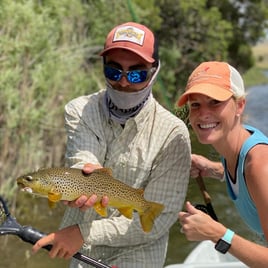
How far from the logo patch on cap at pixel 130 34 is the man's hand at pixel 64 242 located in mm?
923

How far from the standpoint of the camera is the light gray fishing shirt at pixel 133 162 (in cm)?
294

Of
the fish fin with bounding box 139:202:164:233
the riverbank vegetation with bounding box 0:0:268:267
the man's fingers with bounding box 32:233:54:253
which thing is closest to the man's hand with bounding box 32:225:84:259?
the man's fingers with bounding box 32:233:54:253

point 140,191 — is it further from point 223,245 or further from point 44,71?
point 44,71

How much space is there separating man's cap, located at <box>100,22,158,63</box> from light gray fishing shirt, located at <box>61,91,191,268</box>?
281mm

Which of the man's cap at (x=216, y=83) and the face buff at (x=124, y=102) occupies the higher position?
the man's cap at (x=216, y=83)

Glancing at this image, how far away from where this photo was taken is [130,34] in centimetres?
285

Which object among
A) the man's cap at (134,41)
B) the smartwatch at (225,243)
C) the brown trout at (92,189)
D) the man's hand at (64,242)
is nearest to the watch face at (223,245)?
the smartwatch at (225,243)

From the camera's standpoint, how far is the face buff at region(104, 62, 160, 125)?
295 centimetres

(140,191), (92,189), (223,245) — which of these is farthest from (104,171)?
(223,245)

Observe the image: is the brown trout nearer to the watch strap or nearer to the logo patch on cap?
the watch strap

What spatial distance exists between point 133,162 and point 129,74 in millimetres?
432

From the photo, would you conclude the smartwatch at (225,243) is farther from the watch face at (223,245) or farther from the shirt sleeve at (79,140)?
the shirt sleeve at (79,140)

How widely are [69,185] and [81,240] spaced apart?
36 centimetres

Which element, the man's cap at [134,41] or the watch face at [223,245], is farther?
the man's cap at [134,41]
